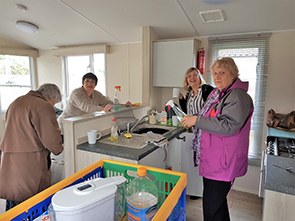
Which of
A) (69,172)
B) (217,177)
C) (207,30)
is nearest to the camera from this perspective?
(217,177)

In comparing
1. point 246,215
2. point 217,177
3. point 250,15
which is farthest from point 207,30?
point 246,215

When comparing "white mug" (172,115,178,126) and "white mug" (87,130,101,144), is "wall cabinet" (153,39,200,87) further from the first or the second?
"white mug" (87,130,101,144)

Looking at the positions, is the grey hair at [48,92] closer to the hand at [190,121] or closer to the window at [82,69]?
the hand at [190,121]

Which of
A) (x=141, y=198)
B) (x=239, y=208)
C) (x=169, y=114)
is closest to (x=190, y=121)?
(x=141, y=198)

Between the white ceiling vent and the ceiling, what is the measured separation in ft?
0.14

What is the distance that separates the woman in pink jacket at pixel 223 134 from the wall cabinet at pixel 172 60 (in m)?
1.12

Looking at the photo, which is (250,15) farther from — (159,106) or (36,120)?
(36,120)

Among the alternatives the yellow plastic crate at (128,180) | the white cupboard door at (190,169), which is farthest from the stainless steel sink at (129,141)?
the yellow plastic crate at (128,180)

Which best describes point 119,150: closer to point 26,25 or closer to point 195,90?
point 195,90

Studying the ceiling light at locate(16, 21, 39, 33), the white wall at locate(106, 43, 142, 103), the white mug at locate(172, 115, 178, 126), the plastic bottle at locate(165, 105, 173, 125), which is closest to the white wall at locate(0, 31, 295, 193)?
the white wall at locate(106, 43, 142, 103)

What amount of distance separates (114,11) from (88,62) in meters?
1.65

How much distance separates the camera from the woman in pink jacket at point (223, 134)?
133 centimetres

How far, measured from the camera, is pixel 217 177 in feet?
4.77

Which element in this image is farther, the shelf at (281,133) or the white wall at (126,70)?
the white wall at (126,70)
